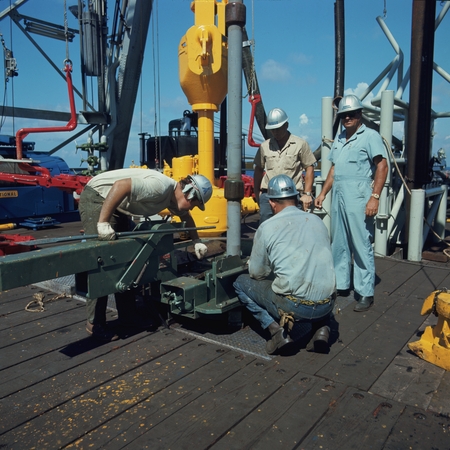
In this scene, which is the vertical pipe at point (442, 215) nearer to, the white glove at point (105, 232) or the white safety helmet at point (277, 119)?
the white safety helmet at point (277, 119)

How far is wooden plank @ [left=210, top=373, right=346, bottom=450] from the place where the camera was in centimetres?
203

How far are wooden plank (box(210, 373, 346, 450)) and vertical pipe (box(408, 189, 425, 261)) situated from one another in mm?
3343

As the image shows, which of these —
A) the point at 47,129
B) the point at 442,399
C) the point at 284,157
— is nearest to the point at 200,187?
the point at 284,157

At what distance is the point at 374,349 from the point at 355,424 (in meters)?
0.97

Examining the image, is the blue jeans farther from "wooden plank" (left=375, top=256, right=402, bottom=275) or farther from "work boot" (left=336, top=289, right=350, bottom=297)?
"wooden plank" (left=375, top=256, right=402, bottom=275)

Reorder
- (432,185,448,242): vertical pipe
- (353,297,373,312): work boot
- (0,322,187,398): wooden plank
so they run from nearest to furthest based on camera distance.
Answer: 1. (0,322,187,398): wooden plank
2. (353,297,373,312): work boot
3. (432,185,448,242): vertical pipe

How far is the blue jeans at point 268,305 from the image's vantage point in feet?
9.47

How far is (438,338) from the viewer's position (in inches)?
111

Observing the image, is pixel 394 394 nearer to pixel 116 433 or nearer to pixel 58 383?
pixel 116 433

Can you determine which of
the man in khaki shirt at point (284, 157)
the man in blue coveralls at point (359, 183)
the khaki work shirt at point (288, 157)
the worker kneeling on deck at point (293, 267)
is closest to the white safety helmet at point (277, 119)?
the man in khaki shirt at point (284, 157)

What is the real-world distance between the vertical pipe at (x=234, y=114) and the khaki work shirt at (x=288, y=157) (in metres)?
0.83

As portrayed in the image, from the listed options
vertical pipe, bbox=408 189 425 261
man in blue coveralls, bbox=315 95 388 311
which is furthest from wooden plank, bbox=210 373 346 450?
vertical pipe, bbox=408 189 425 261

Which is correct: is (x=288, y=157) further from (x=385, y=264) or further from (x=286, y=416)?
(x=286, y=416)

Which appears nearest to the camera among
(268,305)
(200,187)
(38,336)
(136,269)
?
(268,305)
